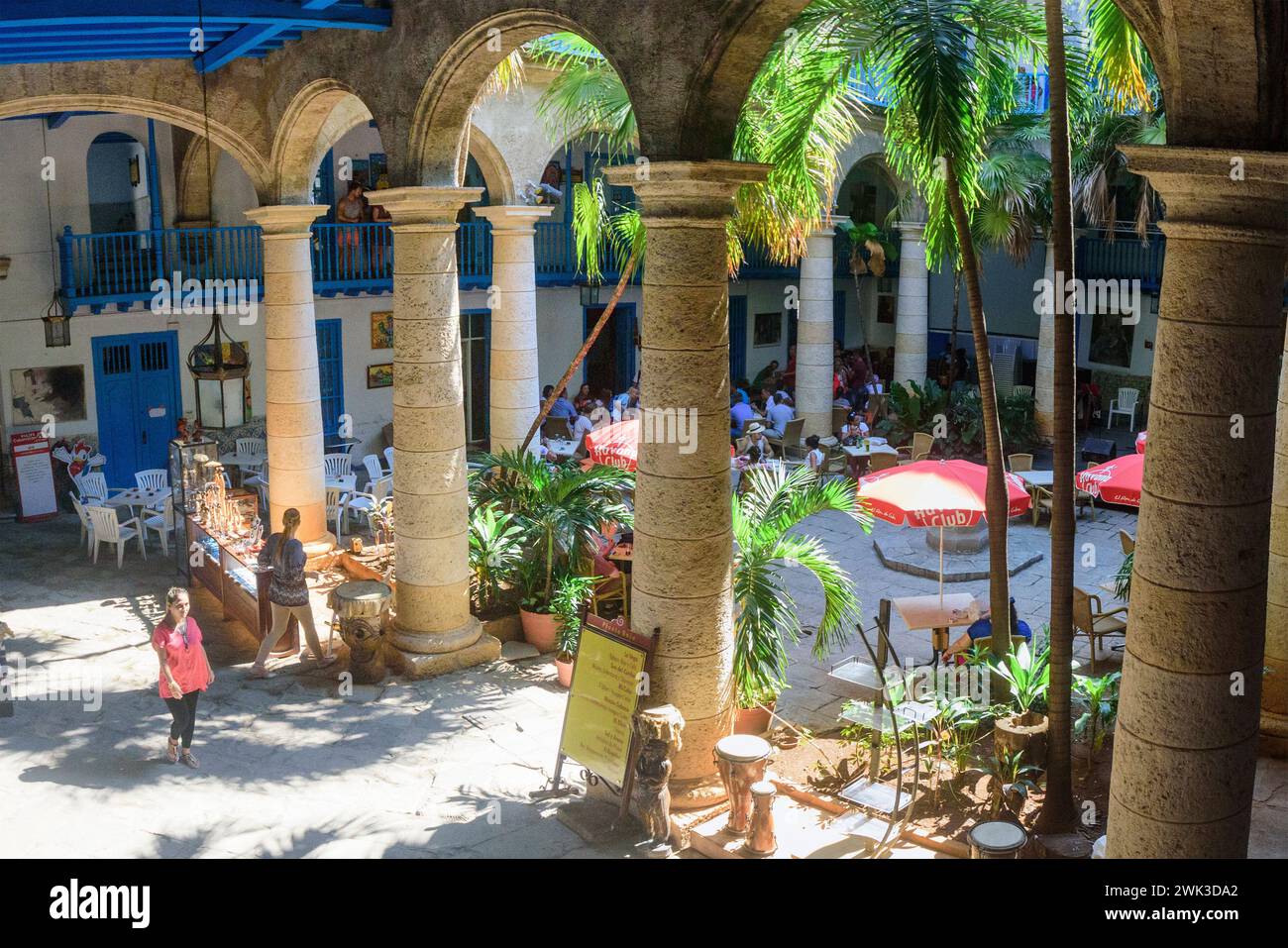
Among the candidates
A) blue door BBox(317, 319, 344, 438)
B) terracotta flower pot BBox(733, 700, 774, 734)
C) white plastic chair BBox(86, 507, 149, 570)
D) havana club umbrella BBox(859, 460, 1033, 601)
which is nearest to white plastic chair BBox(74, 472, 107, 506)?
white plastic chair BBox(86, 507, 149, 570)

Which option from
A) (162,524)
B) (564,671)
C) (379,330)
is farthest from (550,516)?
(379,330)

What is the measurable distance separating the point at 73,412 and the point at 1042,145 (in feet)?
53.2

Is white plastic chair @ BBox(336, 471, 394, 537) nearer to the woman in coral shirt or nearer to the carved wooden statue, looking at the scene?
the woman in coral shirt

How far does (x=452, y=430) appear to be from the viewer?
10.5 meters

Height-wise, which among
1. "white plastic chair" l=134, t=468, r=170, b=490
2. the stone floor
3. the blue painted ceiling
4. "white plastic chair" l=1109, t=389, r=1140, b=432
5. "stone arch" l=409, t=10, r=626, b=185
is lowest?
the stone floor

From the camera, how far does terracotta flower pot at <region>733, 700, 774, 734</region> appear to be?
8891 millimetres

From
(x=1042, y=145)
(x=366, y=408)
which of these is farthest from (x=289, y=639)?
(x=1042, y=145)

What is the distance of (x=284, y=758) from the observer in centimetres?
898

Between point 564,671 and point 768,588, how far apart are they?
2.23m

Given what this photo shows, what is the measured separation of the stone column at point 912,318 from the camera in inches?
859

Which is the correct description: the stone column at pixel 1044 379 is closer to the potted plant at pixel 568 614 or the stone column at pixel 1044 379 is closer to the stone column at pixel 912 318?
the stone column at pixel 912 318

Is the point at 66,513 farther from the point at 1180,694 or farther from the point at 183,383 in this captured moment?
the point at 1180,694

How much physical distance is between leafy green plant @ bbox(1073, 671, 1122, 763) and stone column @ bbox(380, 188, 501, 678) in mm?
4849

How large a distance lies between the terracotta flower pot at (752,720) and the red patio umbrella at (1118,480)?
4.12 meters
